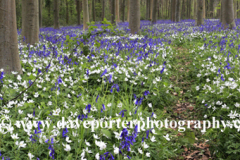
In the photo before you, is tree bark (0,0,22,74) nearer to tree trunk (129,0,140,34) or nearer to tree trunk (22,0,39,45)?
tree trunk (22,0,39,45)

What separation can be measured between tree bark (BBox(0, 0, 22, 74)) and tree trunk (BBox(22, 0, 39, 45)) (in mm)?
2958

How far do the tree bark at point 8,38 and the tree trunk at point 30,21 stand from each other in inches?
116

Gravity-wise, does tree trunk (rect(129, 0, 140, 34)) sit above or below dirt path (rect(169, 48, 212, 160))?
above

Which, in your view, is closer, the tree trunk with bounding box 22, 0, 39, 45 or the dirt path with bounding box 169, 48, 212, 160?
the dirt path with bounding box 169, 48, 212, 160

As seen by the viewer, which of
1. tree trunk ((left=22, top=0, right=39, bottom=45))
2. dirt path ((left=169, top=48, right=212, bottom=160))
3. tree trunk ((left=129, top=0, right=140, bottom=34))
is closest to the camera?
dirt path ((left=169, top=48, right=212, bottom=160))

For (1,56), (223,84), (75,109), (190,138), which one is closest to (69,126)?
(75,109)

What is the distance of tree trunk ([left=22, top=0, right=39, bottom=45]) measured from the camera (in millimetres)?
6755

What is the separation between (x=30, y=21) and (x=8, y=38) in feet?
11.1

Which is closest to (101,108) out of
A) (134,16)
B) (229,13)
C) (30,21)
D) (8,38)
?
(8,38)

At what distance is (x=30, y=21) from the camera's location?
705cm

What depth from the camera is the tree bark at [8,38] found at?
391cm

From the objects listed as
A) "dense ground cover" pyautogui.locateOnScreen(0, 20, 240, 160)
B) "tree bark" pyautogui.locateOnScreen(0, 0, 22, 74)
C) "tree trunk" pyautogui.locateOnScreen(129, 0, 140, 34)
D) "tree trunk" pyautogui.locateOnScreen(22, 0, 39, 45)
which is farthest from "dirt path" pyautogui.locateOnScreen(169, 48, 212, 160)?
"tree trunk" pyautogui.locateOnScreen(22, 0, 39, 45)

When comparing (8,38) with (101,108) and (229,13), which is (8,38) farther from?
(229,13)

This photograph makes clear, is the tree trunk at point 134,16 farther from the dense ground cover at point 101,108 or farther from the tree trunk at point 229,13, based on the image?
the tree trunk at point 229,13
